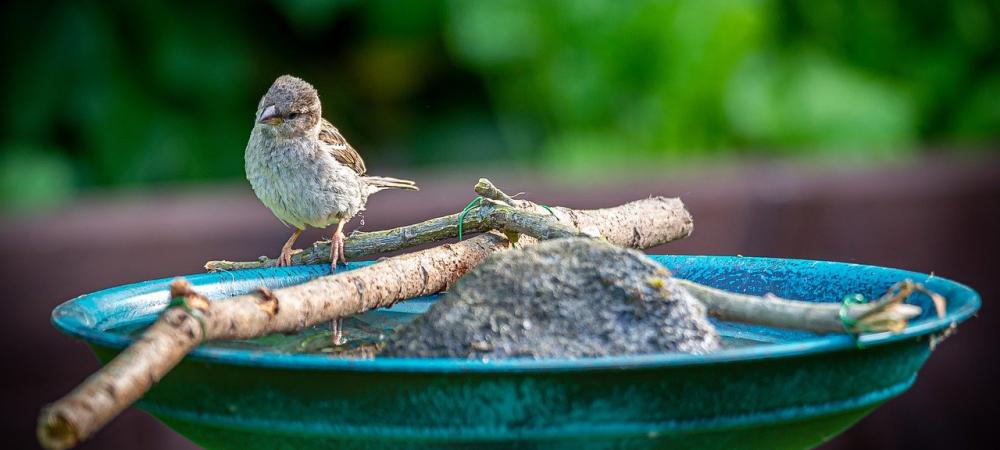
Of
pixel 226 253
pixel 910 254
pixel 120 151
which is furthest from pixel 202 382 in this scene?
pixel 120 151

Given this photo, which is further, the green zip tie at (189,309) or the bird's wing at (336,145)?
the bird's wing at (336,145)

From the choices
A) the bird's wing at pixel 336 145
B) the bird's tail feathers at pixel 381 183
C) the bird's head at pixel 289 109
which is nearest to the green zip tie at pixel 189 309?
the bird's head at pixel 289 109

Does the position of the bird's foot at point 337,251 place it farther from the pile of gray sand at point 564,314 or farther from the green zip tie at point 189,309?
the green zip tie at point 189,309

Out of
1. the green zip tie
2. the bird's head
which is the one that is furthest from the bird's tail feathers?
the green zip tie

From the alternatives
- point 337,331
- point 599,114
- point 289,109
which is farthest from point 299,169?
point 599,114

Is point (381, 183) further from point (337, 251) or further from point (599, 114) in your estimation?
point (599, 114)

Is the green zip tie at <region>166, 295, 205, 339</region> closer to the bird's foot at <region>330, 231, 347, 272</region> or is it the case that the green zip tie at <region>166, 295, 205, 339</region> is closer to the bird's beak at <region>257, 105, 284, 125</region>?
the bird's foot at <region>330, 231, 347, 272</region>
